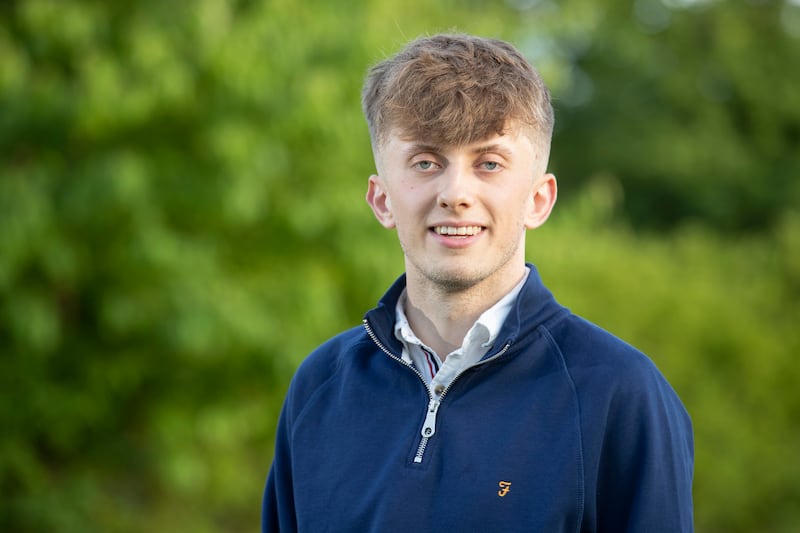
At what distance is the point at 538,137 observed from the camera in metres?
2.25

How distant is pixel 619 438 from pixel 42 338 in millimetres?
6369

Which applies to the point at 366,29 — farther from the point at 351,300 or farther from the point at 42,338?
the point at 42,338

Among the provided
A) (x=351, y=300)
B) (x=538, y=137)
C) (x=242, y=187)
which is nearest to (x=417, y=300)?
(x=538, y=137)

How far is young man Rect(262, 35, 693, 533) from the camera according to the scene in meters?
2.03

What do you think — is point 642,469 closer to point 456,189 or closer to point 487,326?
point 487,326

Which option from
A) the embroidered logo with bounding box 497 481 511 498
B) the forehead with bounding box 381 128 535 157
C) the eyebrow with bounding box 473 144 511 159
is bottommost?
the embroidered logo with bounding box 497 481 511 498

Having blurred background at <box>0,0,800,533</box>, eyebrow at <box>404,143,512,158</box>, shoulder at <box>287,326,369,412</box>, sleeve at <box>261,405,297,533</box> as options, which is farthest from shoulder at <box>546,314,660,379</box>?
blurred background at <box>0,0,800,533</box>

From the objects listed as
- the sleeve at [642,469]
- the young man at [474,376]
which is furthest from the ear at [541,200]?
the sleeve at [642,469]

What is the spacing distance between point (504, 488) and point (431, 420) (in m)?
0.20

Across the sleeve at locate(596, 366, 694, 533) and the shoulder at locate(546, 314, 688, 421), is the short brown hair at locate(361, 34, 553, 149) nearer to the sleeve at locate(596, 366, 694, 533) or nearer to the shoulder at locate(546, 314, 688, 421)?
the shoulder at locate(546, 314, 688, 421)

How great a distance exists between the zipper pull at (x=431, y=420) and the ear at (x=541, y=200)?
1.40 feet

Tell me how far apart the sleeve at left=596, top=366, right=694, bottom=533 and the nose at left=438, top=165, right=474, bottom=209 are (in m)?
0.48

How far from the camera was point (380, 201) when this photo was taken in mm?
2398

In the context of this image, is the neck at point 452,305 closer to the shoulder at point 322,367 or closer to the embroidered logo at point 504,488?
the shoulder at point 322,367
